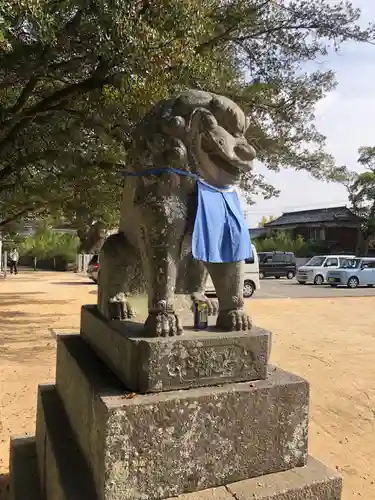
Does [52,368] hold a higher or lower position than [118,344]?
lower

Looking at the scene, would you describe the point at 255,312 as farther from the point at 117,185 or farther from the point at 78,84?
the point at 78,84

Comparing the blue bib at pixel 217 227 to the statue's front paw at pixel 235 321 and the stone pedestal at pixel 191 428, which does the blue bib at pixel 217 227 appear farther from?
the stone pedestal at pixel 191 428

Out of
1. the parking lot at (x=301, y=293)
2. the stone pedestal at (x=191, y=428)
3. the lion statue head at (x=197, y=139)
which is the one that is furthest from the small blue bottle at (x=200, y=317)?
the parking lot at (x=301, y=293)

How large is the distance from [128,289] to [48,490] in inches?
39.3

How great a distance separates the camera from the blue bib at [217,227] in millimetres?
1907

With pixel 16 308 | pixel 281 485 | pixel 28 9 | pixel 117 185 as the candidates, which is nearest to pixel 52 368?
pixel 117 185

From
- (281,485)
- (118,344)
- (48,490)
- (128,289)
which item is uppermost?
(128,289)

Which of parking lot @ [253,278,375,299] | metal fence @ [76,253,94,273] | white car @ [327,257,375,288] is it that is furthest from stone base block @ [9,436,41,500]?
metal fence @ [76,253,94,273]

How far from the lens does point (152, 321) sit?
1804 millimetres

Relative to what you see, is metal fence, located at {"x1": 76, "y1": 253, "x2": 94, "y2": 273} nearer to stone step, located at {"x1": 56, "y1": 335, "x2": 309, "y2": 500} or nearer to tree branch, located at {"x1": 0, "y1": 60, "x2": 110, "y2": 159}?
tree branch, located at {"x1": 0, "y1": 60, "x2": 110, "y2": 159}

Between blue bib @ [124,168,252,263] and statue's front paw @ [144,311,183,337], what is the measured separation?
0.28m

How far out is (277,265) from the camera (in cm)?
2456

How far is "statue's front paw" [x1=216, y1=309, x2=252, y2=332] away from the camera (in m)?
1.94

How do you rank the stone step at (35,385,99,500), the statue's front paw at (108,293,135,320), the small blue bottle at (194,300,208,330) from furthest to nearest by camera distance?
the statue's front paw at (108,293,135,320), the small blue bottle at (194,300,208,330), the stone step at (35,385,99,500)
